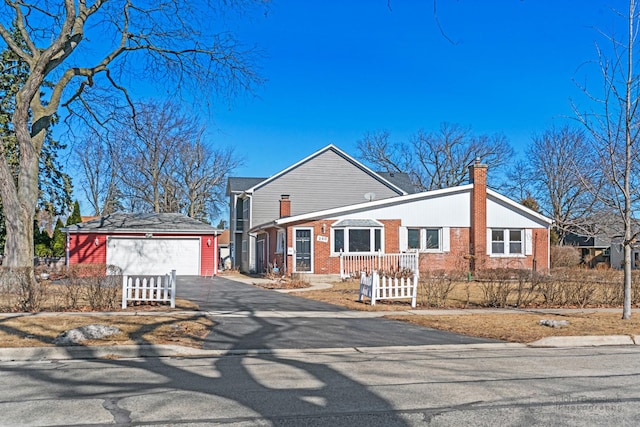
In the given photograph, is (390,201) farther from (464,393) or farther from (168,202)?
(168,202)

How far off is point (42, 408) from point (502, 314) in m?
12.1

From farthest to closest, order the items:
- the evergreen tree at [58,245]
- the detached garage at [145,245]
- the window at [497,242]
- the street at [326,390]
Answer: the evergreen tree at [58,245] < the detached garage at [145,245] < the window at [497,242] < the street at [326,390]

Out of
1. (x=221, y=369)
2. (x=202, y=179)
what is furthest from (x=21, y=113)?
(x=202, y=179)

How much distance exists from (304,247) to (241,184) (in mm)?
17775

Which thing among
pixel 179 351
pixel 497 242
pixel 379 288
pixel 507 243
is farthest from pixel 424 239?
pixel 179 351

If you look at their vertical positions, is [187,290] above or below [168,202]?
below

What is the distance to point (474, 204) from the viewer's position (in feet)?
103

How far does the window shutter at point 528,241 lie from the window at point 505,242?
0.16 metres

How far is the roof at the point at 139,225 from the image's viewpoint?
3319cm

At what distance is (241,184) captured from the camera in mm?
47000

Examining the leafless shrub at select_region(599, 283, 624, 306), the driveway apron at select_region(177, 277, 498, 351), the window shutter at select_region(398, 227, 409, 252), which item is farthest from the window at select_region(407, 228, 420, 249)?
the driveway apron at select_region(177, 277, 498, 351)

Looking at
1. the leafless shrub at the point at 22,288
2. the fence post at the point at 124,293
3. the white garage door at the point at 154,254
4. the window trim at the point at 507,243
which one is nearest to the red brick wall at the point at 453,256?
the window trim at the point at 507,243

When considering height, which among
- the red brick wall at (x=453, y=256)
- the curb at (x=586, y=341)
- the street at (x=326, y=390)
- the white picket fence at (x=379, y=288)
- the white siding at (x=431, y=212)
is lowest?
the curb at (x=586, y=341)

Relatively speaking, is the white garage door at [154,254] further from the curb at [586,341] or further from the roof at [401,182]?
the curb at [586,341]
